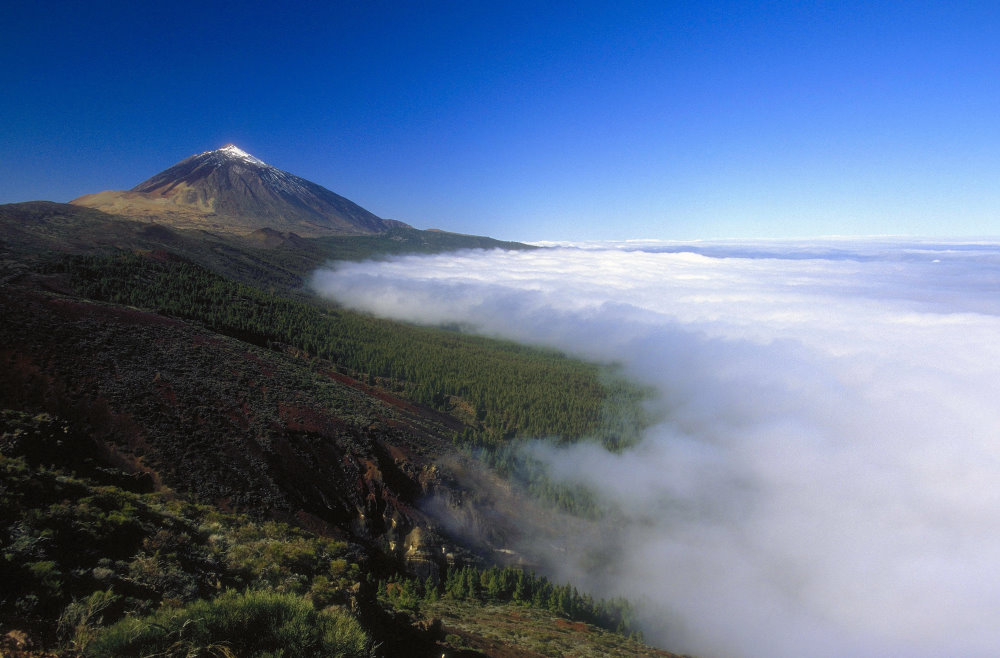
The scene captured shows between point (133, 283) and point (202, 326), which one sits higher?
point (133, 283)

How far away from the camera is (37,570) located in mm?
7836

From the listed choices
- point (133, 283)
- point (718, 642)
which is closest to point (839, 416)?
point (718, 642)

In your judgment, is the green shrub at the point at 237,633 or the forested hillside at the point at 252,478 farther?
the forested hillside at the point at 252,478

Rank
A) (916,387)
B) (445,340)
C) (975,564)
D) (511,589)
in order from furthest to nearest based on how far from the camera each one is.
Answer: (916,387), (445,340), (975,564), (511,589)

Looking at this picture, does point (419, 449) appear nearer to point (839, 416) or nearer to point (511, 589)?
point (511, 589)

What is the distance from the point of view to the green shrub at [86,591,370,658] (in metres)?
6.17

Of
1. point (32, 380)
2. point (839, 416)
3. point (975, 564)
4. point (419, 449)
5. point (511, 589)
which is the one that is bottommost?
point (975, 564)

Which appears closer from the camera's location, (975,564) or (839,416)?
(975,564)

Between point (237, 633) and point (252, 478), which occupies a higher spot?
point (237, 633)

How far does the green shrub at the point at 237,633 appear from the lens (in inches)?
243

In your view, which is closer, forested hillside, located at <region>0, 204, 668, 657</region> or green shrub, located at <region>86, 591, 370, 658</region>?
green shrub, located at <region>86, 591, 370, 658</region>

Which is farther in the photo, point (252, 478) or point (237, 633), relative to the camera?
point (252, 478)

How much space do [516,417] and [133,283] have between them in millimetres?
68309

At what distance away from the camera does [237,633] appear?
7.23m
